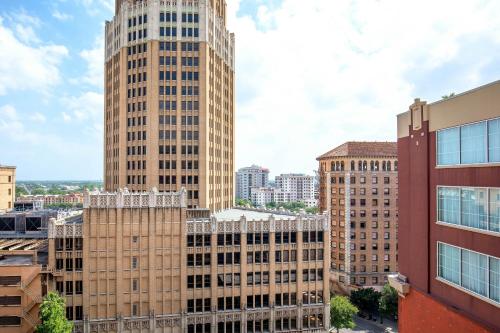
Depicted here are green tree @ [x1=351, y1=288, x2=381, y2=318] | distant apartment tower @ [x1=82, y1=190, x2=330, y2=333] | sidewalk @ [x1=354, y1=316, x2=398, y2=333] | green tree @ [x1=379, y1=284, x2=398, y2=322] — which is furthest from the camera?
green tree @ [x1=351, y1=288, x2=381, y2=318]

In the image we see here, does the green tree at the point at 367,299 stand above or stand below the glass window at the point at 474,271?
below

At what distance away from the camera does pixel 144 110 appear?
254 ft

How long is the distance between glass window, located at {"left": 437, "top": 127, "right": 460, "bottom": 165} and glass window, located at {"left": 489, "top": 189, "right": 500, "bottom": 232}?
3278 mm

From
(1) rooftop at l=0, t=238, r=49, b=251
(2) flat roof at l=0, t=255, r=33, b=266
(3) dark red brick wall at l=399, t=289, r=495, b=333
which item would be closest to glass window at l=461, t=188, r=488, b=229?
(3) dark red brick wall at l=399, t=289, r=495, b=333

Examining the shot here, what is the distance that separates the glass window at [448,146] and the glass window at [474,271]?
5.16 meters

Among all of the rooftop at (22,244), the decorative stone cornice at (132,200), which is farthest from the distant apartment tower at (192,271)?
the rooftop at (22,244)

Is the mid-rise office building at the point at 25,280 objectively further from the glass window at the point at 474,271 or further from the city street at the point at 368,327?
the city street at the point at 368,327

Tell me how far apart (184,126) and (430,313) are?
6276 cm

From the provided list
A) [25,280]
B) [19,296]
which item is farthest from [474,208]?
[19,296]

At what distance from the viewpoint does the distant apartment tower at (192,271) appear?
5550cm

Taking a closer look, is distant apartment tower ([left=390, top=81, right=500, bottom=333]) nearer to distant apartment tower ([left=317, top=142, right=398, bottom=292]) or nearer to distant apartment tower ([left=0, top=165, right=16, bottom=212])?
distant apartment tower ([left=317, top=142, right=398, bottom=292])

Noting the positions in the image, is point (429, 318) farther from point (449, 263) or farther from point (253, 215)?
point (253, 215)

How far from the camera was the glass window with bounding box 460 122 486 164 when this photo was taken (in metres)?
18.6

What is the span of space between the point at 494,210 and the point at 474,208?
56.7 inches
